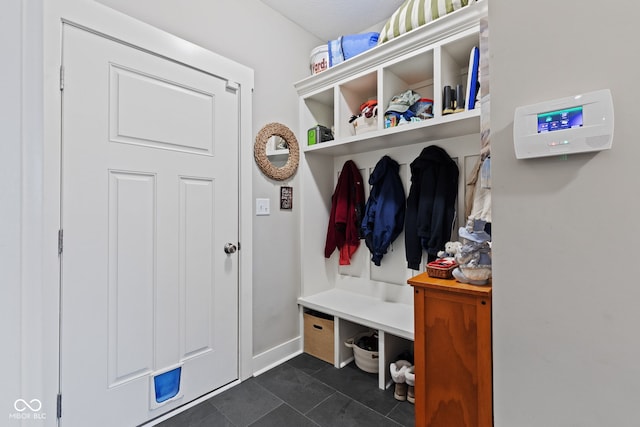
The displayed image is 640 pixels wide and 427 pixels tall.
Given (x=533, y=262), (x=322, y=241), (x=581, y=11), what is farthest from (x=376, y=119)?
(x=533, y=262)

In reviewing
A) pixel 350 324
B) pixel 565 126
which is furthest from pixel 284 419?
pixel 565 126

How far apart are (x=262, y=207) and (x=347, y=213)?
72 centimetres

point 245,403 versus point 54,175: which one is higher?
point 54,175

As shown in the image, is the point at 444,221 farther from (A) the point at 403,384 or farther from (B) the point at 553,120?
(B) the point at 553,120

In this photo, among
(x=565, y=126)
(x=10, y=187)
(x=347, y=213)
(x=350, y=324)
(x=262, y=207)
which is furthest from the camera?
(x=347, y=213)

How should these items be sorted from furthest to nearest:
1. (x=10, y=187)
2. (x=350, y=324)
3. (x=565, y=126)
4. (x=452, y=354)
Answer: (x=350, y=324) → (x=452, y=354) → (x=565, y=126) → (x=10, y=187)

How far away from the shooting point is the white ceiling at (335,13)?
6.88 feet

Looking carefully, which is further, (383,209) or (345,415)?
(383,209)

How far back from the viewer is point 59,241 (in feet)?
4.28

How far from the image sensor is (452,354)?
4.01 feet

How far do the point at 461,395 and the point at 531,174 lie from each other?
103cm

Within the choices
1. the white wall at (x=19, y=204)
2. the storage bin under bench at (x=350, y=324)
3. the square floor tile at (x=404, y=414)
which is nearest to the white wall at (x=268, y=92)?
the storage bin under bench at (x=350, y=324)

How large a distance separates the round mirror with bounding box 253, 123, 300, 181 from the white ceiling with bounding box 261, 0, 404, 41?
34.2 inches

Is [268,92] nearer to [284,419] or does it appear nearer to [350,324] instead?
[350,324]
